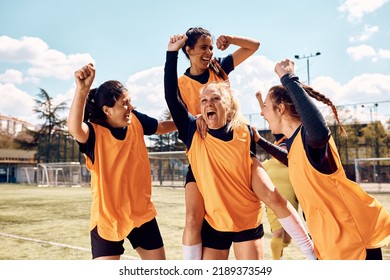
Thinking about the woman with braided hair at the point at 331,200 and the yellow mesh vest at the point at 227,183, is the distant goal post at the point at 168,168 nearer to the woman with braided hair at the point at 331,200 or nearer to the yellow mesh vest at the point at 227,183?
the yellow mesh vest at the point at 227,183

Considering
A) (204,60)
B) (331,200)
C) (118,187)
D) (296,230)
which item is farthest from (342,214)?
(204,60)

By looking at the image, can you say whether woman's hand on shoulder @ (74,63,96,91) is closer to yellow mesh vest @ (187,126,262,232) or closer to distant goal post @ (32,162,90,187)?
yellow mesh vest @ (187,126,262,232)

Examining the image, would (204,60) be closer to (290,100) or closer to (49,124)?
(290,100)

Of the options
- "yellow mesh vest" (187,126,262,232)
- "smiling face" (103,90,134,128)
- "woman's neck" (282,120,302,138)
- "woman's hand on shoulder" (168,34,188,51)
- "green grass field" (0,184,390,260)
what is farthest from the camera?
"green grass field" (0,184,390,260)

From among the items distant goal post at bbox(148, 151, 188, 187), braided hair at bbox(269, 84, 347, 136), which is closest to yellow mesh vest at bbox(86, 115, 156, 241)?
braided hair at bbox(269, 84, 347, 136)

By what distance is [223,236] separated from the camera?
8.51 feet

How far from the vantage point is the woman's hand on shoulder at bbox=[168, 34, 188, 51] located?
2.71 m

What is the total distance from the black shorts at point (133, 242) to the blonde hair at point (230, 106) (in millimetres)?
937

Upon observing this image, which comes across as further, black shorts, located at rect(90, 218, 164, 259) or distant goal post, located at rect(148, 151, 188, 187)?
distant goal post, located at rect(148, 151, 188, 187)

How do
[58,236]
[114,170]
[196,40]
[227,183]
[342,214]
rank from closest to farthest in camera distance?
→ [342,214] < [227,183] < [114,170] < [196,40] < [58,236]

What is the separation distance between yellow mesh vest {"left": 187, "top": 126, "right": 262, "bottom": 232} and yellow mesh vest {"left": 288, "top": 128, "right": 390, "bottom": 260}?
18.8 inches

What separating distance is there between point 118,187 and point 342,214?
1447 mm
